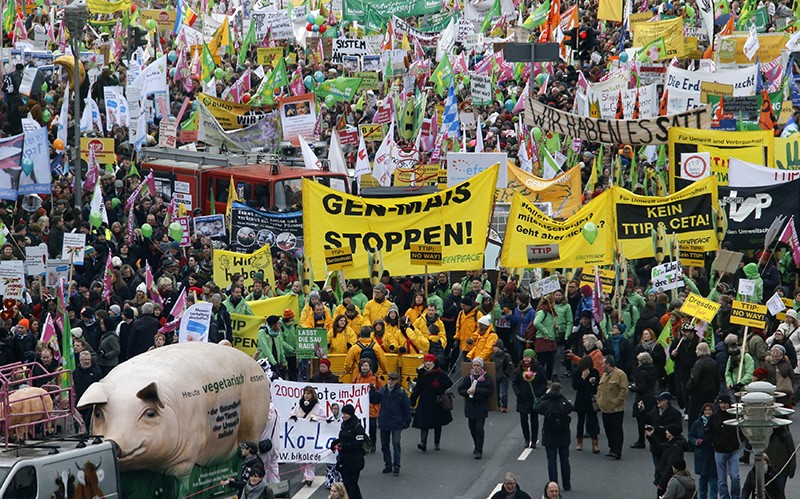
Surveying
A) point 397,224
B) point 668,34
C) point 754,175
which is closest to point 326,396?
point 397,224

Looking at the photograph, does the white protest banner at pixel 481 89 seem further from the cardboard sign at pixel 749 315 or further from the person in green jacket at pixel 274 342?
the cardboard sign at pixel 749 315

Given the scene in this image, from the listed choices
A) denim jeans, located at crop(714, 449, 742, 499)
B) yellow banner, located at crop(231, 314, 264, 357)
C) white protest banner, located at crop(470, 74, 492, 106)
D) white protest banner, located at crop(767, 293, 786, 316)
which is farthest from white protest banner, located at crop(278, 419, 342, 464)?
white protest banner, located at crop(470, 74, 492, 106)

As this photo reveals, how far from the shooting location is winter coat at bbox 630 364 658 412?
67.2 feet

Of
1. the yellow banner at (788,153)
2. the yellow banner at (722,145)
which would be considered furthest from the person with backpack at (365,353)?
the yellow banner at (788,153)

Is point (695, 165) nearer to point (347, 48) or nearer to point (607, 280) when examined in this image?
point (607, 280)

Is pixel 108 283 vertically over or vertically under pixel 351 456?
over

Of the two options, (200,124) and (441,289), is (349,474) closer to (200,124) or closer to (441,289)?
(441,289)

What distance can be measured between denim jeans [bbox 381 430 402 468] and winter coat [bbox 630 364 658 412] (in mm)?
2853

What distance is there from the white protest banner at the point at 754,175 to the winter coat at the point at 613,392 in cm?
699

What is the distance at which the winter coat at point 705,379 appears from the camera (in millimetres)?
20300

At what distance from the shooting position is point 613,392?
66.5 ft

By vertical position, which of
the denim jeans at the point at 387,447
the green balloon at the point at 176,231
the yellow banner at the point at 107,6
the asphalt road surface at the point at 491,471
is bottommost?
the asphalt road surface at the point at 491,471

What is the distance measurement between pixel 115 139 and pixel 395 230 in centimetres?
1066

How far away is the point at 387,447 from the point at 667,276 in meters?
5.52
